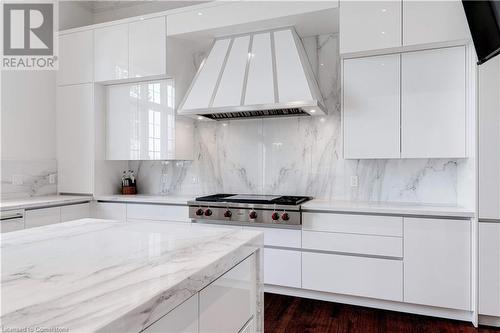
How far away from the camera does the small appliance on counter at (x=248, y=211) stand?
286 cm

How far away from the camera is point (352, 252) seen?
8.95 feet

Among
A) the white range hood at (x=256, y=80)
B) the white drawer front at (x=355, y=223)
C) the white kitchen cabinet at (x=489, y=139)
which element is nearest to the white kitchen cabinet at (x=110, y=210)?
the white range hood at (x=256, y=80)

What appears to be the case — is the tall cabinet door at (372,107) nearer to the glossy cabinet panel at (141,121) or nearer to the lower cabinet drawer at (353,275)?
the lower cabinet drawer at (353,275)

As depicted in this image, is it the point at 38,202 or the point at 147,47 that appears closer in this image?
the point at 38,202

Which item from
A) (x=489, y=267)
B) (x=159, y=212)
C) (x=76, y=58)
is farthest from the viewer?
(x=76, y=58)

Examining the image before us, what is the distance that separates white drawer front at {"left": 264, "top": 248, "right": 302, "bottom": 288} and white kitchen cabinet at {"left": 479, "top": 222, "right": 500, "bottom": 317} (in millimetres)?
1351

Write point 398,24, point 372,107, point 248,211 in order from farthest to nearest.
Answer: point 248,211 → point 372,107 → point 398,24

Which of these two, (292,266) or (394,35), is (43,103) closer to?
(292,266)

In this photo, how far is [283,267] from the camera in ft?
9.65

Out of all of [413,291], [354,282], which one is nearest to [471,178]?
[413,291]

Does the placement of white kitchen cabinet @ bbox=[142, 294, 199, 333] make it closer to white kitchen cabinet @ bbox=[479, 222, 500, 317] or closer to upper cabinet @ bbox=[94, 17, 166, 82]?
white kitchen cabinet @ bbox=[479, 222, 500, 317]

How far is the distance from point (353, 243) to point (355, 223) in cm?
17

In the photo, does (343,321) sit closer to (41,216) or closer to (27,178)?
(41,216)

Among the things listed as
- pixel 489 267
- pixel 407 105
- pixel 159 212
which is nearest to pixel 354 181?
pixel 407 105
